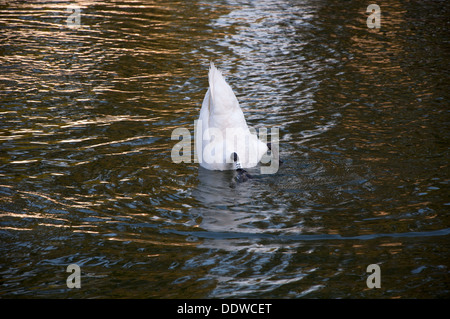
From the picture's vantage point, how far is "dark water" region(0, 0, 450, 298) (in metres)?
5.35

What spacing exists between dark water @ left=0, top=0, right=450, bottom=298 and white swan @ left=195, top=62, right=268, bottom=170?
0.80ft

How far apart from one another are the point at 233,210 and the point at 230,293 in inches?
63.6

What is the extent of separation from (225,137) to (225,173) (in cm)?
48

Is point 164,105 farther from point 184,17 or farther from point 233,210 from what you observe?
point 184,17

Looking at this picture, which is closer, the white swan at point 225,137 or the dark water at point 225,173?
the dark water at point 225,173

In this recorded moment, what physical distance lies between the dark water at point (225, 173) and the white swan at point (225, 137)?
0.80ft

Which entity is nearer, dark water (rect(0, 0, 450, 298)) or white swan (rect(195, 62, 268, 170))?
dark water (rect(0, 0, 450, 298))

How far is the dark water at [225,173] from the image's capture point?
535cm

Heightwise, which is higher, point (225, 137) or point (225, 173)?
point (225, 137)

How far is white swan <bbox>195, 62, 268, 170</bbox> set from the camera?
7562 millimetres

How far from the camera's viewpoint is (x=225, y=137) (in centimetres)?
768

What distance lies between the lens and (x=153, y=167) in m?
7.65
